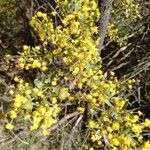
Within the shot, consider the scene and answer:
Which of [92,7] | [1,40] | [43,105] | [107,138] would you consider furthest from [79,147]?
[1,40]

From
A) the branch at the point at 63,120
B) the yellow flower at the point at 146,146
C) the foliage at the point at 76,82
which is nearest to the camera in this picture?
the yellow flower at the point at 146,146

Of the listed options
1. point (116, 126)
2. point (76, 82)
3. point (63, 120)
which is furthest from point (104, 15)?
point (116, 126)

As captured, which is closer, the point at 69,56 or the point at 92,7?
the point at 69,56

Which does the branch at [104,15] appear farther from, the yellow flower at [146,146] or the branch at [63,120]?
the yellow flower at [146,146]

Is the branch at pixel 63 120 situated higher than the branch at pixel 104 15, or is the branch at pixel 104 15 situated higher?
the branch at pixel 104 15

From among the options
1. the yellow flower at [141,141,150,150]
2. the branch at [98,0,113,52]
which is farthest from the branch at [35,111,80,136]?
the yellow flower at [141,141,150,150]

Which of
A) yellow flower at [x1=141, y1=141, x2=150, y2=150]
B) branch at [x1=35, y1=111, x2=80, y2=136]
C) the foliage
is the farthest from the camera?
branch at [x1=35, y1=111, x2=80, y2=136]

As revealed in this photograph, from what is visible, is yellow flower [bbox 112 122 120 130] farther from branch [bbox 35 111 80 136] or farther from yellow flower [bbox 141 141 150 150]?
branch [bbox 35 111 80 136]

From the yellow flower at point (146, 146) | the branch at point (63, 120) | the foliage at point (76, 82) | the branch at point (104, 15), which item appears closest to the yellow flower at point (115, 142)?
the foliage at point (76, 82)

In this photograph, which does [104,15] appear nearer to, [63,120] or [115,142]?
[63,120]

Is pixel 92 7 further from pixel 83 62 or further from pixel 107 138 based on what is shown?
pixel 107 138

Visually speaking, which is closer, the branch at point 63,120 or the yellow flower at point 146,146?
the yellow flower at point 146,146
